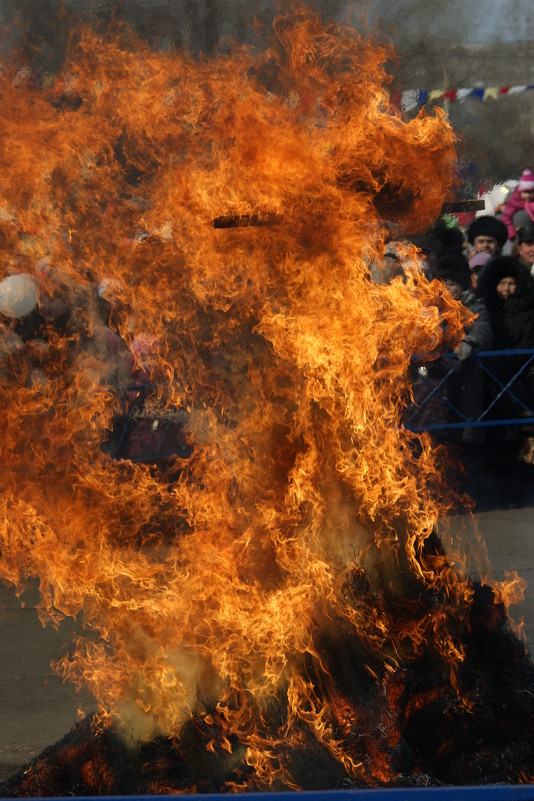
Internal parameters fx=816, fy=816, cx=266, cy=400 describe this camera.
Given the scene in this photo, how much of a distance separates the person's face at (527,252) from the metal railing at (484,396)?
1.00m

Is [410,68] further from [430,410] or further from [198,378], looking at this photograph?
[198,378]

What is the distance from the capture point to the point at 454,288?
7.02m

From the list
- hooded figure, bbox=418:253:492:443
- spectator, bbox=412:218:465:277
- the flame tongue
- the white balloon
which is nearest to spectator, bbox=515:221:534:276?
spectator, bbox=412:218:465:277

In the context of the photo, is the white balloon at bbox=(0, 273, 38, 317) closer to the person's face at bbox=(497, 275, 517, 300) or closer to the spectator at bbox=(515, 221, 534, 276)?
the person's face at bbox=(497, 275, 517, 300)

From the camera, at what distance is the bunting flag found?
1045cm

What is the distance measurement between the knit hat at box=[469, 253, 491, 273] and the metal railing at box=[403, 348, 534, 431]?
3.07 ft

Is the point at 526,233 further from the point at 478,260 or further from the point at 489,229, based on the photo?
the point at 478,260

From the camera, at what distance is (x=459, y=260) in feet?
23.4

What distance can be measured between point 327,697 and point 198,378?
1.92 m

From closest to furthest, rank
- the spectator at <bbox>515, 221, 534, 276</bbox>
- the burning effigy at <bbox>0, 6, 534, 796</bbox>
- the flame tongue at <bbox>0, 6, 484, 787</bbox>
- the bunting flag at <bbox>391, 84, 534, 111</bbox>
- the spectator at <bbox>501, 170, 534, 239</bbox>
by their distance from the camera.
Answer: the burning effigy at <bbox>0, 6, 534, 796</bbox>, the flame tongue at <bbox>0, 6, 484, 787</bbox>, the spectator at <bbox>515, 221, 534, 276</bbox>, the spectator at <bbox>501, 170, 534, 239</bbox>, the bunting flag at <bbox>391, 84, 534, 111</bbox>

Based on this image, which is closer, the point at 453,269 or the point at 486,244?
the point at 453,269

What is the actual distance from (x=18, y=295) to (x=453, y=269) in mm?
3675

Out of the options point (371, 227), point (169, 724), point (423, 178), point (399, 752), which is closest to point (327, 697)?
point (399, 752)

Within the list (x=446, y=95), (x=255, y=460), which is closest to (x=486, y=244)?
(x=255, y=460)
